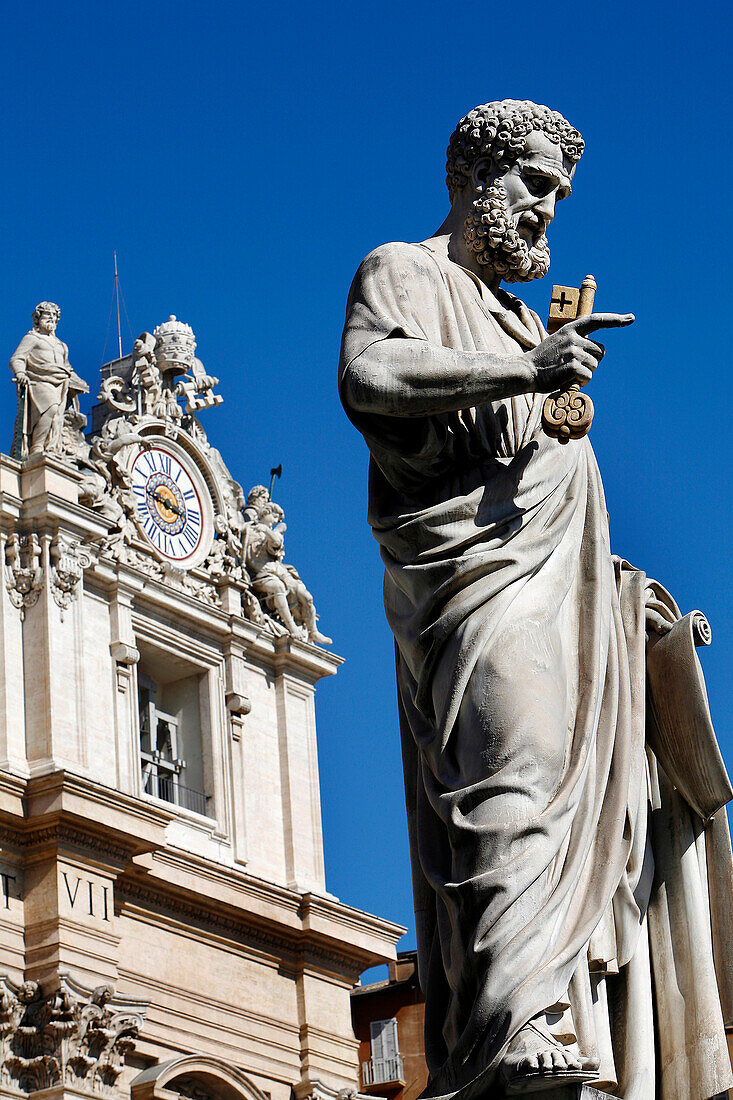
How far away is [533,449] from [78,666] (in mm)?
26833

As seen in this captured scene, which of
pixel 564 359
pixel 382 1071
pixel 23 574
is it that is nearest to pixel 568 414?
pixel 564 359

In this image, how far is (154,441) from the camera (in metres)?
34.1

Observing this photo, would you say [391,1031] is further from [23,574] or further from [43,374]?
[43,374]

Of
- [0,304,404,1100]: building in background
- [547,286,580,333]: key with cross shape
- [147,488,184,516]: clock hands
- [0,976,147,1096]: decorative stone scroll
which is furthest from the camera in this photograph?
[147,488,184,516]: clock hands

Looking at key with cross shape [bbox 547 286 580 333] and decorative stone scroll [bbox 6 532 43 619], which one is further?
decorative stone scroll [bbox 6 532 43 619]

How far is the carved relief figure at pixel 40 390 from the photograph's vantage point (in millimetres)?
31469

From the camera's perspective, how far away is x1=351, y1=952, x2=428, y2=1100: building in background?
120 feet

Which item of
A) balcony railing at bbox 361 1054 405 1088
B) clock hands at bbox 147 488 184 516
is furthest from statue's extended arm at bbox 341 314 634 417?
balcony railing at bbox 361 1054 405 1088

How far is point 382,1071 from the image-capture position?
3681 cm

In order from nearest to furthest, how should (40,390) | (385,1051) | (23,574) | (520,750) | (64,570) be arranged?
1. (520,750)
2. (23,574)
3. (64,570)
4. (40,390)
5. (385,1051)

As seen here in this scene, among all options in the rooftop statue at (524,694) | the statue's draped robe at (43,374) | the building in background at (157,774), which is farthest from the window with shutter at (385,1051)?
the rooftop statue at (524,694)

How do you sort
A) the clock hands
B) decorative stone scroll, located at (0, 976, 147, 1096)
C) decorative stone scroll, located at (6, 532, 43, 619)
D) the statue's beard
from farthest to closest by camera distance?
the clock hands < decorative stone scroll, located at (6, 532, 43, 619) < decorative stone scroll, located at (0, 976, 147, 1096) < the statue's beard

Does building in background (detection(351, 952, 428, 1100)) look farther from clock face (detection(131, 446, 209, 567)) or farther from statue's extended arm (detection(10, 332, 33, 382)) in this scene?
statue's extended arm (detection(10, 332, 33, 382))

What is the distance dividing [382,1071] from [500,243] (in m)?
33.8
